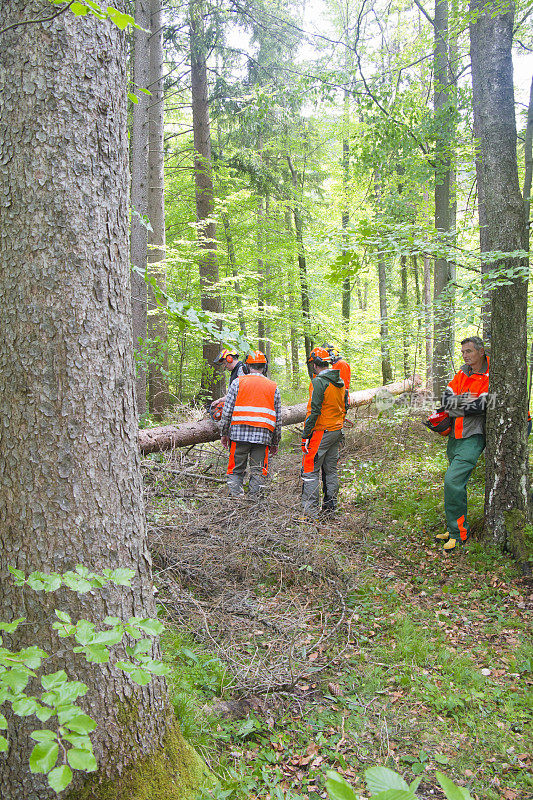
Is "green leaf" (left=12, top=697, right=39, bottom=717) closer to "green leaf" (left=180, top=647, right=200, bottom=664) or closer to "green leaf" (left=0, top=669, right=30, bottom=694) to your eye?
"green leaf" (left=0, top=669, right=30, bottom=694)

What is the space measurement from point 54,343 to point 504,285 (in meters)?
4.58

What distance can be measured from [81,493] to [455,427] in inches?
189

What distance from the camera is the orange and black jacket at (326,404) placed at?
6.84 m

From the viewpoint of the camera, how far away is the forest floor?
294 cm

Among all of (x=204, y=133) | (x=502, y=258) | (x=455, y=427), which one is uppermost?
(x=204, y=133)

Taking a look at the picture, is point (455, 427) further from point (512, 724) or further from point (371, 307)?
point (371, 307)

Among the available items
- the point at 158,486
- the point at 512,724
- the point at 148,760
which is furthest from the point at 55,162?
the point at 158,486

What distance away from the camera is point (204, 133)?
11852 millimetres

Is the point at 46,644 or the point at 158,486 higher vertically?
the point at 46,644

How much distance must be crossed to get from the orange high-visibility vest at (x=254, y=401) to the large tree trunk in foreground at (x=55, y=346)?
4.57 m

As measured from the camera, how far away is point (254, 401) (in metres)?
6.65

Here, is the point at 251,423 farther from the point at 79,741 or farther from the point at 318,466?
the point at 79,741

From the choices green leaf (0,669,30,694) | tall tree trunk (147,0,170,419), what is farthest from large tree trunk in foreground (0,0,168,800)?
tall tree trunk (147,0,170,419)

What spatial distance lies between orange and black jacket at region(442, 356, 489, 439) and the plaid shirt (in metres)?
2.22
